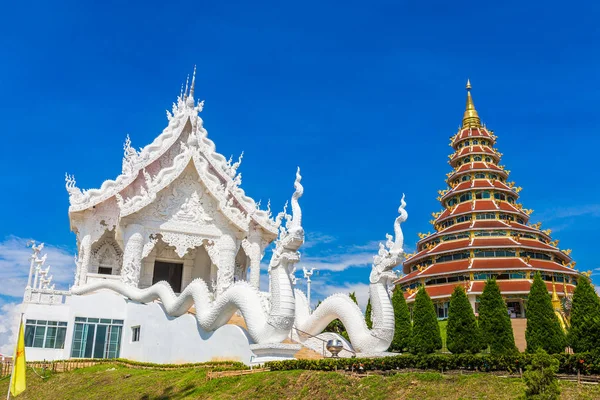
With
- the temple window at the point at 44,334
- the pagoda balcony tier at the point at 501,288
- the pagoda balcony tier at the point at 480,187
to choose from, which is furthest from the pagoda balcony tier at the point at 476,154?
the temple window at the point at 44,334

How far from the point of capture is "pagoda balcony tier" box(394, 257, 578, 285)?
30.3 metres

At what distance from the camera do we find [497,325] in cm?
1967

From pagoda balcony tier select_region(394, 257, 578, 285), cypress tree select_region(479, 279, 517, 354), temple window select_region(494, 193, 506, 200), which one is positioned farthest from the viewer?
temple window select_region(494, 193, 506, 200)

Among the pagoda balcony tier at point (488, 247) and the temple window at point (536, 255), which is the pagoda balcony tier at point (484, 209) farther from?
the temple window at point (536, 255)

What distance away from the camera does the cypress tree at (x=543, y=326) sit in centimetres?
1922

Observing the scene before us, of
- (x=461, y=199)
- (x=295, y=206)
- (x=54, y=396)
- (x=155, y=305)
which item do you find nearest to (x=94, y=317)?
(x=155, y=305)

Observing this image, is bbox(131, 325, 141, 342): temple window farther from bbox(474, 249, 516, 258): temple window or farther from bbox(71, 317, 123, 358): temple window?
bbox(474, 249, 516, 258): temple window

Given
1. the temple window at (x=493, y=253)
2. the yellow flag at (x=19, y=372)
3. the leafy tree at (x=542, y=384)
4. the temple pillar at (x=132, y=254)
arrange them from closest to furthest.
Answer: the leafy tree at (x=542, y=384) < the yellow flag at (x=19, y=372) < the temple pillar at (x=132, y=254) < the temple window at (x=493, y=253)

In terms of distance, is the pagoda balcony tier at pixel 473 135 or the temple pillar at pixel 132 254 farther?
the pagoda balcony tier at pixel 473 135

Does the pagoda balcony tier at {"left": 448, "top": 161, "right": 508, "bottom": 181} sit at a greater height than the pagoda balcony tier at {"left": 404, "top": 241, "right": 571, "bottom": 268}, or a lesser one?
greater

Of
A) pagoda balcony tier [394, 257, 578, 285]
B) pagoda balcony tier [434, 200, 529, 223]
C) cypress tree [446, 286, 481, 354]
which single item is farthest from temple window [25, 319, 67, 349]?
pagoda balcony tier [434, 200, 529, 223]

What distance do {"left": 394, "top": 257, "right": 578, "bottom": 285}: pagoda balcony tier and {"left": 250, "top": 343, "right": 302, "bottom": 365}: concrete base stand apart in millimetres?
18913

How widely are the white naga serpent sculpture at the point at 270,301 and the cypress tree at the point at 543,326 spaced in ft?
31.8

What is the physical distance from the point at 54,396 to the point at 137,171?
421 inches
